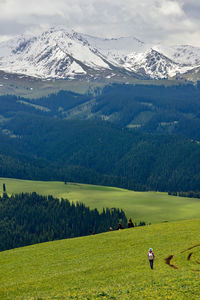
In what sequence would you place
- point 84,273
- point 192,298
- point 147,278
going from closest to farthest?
point 192,298
point 147,278
point 84,273

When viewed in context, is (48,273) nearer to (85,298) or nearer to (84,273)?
(84,273)

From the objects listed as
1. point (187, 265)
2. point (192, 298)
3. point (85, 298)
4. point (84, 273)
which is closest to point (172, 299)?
point (192, 298)

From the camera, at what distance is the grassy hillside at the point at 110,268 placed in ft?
179

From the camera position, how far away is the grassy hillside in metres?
54.4

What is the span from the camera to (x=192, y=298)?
48000 mm

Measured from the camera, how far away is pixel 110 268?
70812 millimetres

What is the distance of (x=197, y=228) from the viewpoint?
316ft

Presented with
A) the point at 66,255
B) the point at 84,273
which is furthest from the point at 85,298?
the point at 66,255

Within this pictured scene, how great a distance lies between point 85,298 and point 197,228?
163 ft

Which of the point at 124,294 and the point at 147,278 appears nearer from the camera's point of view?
the point at 124,294

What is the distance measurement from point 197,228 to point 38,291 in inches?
1774

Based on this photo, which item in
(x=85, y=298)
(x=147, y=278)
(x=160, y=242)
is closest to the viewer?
(x=85, y=298)

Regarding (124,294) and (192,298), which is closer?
(192,298)

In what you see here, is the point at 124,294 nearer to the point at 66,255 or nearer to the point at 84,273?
the point at 84,273
